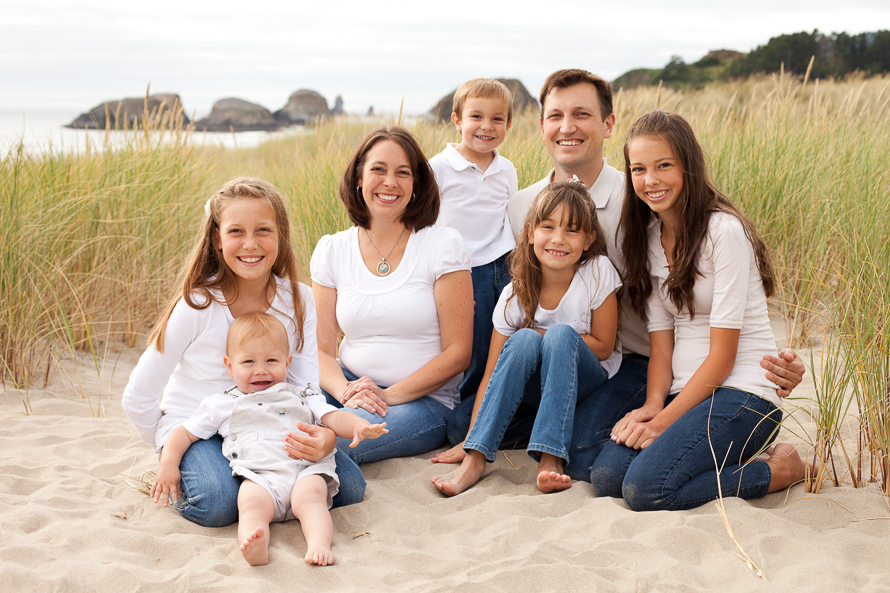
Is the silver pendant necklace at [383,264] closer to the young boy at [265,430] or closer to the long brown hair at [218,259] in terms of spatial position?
the long brown hair at [218,259]

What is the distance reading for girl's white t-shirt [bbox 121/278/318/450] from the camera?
245 cm

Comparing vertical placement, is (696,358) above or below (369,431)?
above

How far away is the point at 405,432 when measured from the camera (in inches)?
116

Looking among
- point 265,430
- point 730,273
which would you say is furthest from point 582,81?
point 265,430

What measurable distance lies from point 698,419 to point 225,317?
176 cm

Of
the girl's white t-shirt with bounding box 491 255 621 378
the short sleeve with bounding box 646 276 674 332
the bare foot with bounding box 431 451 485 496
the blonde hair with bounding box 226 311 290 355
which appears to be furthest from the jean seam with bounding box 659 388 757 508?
the blonde hair with bounding box 226 311 290 355

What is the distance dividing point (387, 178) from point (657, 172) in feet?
3.61

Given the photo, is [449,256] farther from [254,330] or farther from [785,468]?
[785,468]

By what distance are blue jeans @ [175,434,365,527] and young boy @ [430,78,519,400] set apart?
1322 millimetres

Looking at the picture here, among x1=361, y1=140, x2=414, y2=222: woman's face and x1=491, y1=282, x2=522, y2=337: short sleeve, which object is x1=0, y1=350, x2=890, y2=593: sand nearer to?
x1=491, y1=282, x2=522, y2=337: short sleeve

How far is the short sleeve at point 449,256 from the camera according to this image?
3.03 m

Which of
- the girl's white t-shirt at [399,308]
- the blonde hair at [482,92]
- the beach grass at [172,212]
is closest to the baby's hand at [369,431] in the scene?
the girl's white t-shirt at [399,308]

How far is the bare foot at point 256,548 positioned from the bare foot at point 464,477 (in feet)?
2.50

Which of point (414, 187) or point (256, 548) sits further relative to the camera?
point (414, 187)
